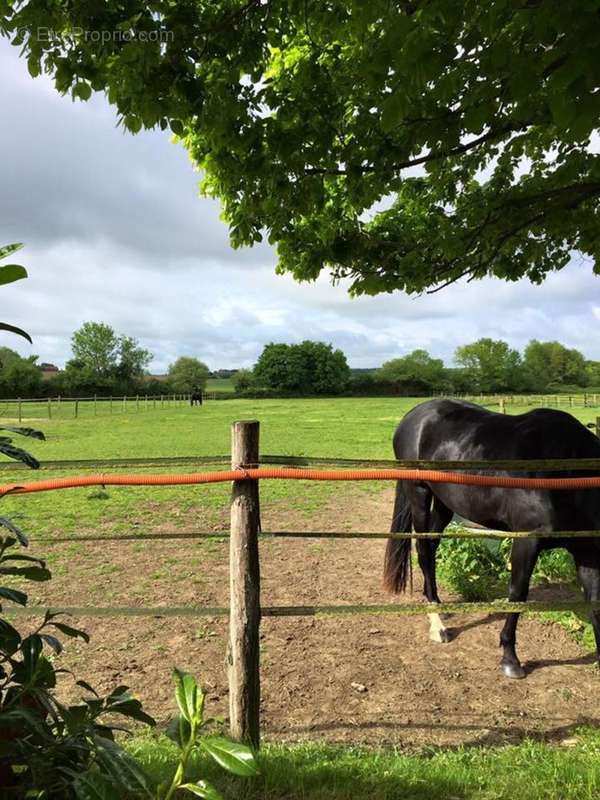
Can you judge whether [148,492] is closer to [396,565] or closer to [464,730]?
[396,565]

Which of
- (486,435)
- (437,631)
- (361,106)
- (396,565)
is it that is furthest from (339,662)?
(361,106)

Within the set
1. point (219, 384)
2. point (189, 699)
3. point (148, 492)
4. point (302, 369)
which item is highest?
point (302, 369)

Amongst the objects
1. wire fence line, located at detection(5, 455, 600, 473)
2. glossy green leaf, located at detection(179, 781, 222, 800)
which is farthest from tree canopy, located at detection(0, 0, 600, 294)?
glossy green leaf, located at detection(179, 781, 222, 800)

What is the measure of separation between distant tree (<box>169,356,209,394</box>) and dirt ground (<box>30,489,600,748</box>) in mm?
85235

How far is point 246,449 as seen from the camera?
8.71ft

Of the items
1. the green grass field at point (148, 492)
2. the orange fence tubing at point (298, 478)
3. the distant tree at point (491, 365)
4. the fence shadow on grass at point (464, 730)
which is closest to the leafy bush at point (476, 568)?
the fence shadow on grass at point (464, 730)

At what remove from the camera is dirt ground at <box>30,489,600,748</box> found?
3.13m

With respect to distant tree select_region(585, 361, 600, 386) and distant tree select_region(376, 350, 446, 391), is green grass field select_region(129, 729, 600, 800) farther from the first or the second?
distant tree select_region(585, 361, 600, 386)

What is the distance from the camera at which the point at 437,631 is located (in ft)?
13.9

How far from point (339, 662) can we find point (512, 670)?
1.18 metres

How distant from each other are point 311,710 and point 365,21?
4.06 metres

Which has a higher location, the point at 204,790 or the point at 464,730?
the point at 204,790

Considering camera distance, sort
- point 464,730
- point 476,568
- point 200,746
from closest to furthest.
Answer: point 200,746 → point 464,730 → point 476,568

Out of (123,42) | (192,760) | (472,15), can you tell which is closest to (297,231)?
(123,42)
